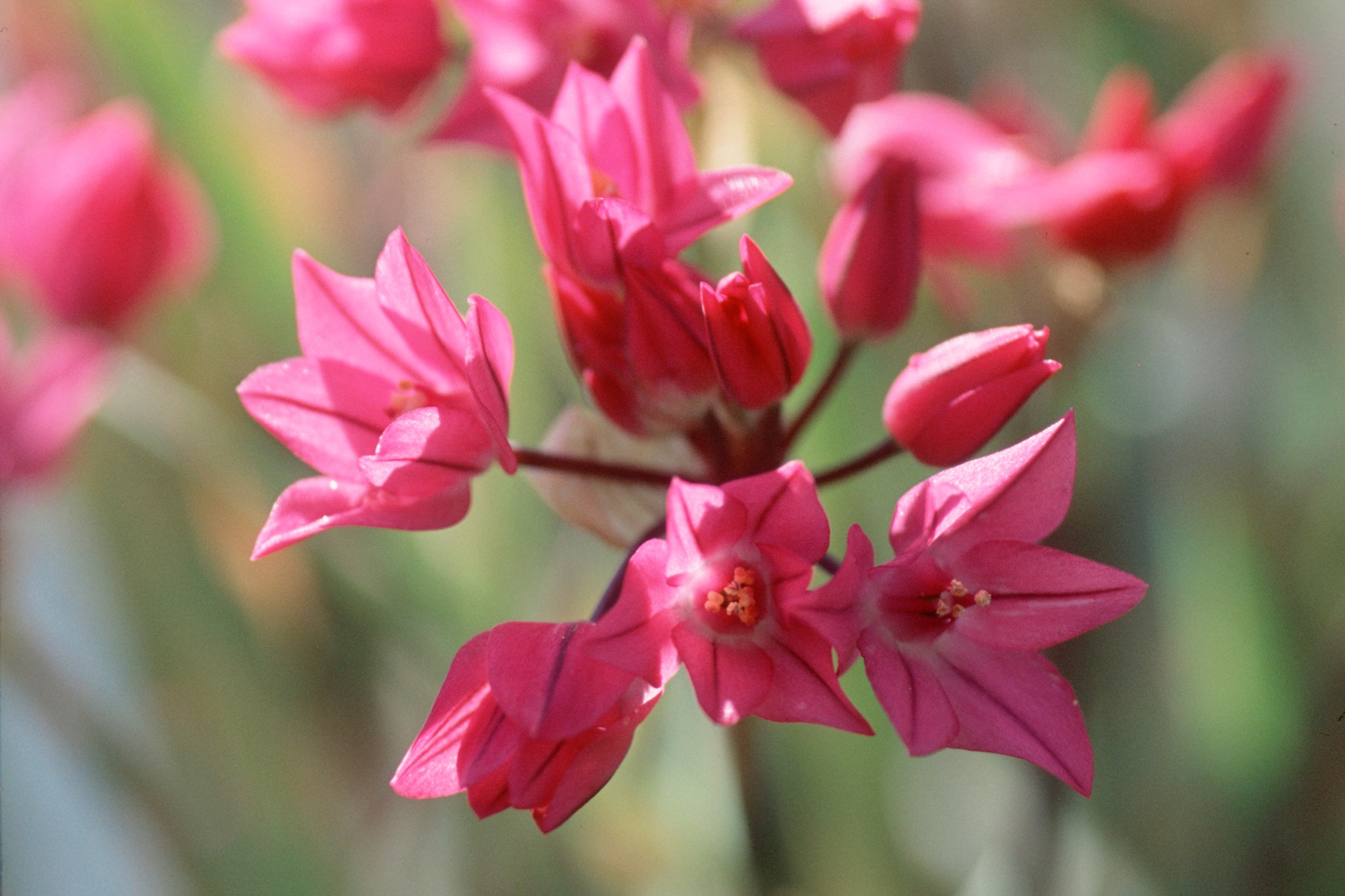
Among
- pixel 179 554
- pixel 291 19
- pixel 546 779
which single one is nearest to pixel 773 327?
pixel 546 779

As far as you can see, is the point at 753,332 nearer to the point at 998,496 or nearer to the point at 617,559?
the point at 998,496

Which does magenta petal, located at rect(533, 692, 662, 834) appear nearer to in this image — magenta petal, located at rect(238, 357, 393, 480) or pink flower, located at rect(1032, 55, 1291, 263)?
magenta petal, located at rect(238, 357, 393, 480)

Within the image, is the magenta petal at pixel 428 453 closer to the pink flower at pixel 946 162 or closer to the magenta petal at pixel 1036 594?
the magenta petal at pixel 1036 594

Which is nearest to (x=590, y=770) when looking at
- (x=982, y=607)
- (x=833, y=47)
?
(x=982, y=607)

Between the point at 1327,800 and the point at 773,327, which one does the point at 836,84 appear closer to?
the point at 773,327

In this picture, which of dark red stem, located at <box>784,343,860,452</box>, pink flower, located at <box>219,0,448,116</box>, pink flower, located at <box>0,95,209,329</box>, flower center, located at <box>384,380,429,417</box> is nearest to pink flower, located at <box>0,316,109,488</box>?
pink flower, located at <box>0,95,209,329</box>

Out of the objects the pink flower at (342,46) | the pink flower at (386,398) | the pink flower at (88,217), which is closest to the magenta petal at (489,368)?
the pink flower at (386,398)
